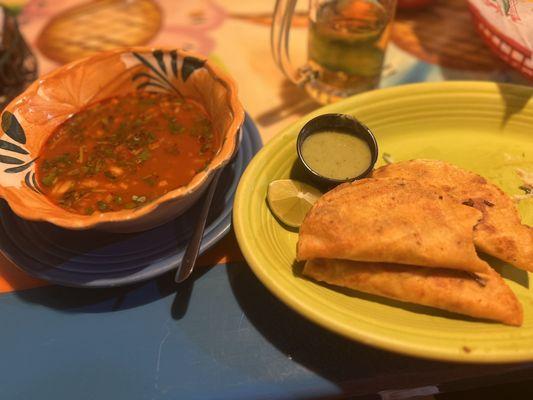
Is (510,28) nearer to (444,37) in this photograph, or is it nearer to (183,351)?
(444,37)

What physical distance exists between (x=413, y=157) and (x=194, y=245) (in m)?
1.19

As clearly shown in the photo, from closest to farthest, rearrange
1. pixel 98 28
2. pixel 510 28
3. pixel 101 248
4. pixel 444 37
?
pixel 101 248, pixel 510 28, pixel 444 37, pixel 98 28

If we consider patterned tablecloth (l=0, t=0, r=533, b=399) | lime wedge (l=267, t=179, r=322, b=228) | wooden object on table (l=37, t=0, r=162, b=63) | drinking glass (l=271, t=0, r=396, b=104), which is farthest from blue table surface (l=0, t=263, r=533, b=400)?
wooden object on table (l=37, t=0, r=162, b=63)

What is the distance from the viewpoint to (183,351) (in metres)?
1.67

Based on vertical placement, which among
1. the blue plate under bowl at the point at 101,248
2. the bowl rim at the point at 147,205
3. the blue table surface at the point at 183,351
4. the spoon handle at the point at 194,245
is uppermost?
the bowl rim at the point at 147,205

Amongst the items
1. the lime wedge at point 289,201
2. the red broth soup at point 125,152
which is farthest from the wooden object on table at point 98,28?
the lime wedge at point 289,201

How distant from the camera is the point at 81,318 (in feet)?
5.80

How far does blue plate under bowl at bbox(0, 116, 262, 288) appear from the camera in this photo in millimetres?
1743

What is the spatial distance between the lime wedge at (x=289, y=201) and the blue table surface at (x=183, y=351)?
304 millimetres

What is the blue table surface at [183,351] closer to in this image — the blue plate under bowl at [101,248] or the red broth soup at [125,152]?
the blue plate under bowl at [101,248]

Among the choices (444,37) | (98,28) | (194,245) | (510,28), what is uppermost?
(510,28)

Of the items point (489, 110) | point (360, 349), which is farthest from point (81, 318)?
point (489, 110)

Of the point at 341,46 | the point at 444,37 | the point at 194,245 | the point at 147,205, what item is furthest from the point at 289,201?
the point at 444,37

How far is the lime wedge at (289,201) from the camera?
1.88 meters
